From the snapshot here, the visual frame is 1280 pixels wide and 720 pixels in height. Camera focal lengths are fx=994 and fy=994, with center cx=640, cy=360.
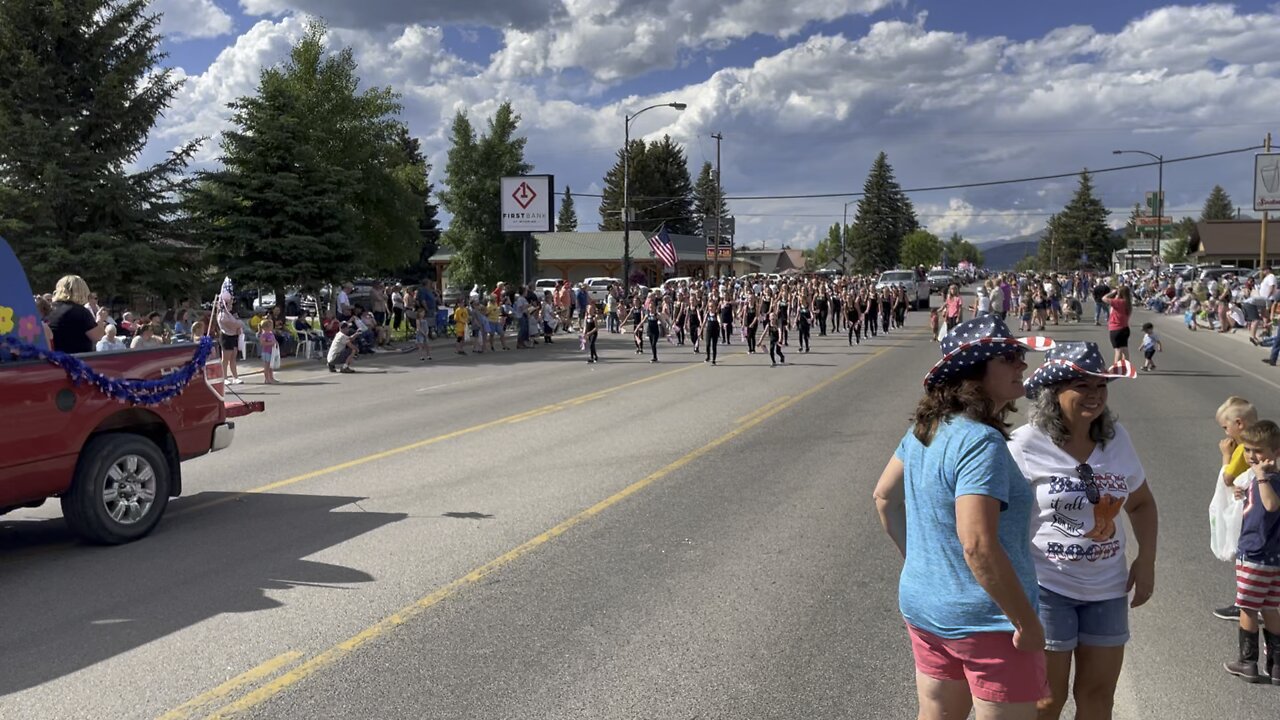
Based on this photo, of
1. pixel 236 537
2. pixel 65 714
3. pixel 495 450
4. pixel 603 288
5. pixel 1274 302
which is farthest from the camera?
pixel 603 288

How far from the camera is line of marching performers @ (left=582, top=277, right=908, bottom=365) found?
2364 cm

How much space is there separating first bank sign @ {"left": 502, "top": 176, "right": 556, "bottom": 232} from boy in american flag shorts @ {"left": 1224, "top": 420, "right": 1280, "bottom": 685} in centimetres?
4052

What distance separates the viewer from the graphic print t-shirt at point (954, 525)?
2832 mm

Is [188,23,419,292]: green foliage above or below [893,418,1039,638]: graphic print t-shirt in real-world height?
above

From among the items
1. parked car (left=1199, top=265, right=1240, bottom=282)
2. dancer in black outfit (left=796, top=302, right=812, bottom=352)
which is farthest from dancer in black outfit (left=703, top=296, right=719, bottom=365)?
parked car (left=1199, top=265, right=1240, bottom=282)

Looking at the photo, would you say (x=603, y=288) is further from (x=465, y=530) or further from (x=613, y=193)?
(x=613, y=193)

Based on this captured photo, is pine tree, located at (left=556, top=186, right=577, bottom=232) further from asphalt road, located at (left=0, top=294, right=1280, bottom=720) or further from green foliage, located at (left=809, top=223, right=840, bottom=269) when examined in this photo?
asphalt road, located at (left=0, top=294, right=1280, bottom=720)

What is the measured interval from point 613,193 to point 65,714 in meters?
111

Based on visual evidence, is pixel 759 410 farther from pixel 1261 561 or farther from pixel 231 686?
pixel 231 686

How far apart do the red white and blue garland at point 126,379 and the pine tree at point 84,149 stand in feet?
60.7

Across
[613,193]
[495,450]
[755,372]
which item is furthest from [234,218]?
[613,193]

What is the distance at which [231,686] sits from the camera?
462 cm

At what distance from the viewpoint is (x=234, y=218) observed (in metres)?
27.3

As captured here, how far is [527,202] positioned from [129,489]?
3824 centimetres
